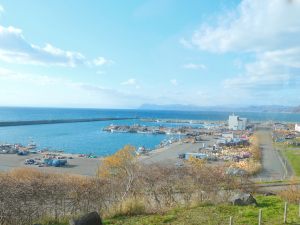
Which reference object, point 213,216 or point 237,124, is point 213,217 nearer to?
point 213,216

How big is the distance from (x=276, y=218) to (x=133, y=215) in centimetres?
430

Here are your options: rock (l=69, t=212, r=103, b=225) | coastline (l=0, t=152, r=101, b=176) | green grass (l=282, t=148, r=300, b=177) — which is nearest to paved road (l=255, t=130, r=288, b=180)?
green grass (l=282, t=148, r=300, b=177)

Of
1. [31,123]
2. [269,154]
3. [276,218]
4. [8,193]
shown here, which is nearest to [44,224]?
[8,193]

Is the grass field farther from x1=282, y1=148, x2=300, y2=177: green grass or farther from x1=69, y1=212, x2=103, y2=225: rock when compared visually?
x1=282, y1=148, x2=300, y2=177: green grass

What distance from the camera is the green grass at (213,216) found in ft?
32.3

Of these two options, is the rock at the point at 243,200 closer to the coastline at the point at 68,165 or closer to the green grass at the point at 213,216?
the green grass at the point at 213,216

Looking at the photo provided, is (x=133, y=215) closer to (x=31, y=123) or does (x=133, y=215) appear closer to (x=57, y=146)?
(x=57, y=146)

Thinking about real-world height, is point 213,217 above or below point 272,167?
above

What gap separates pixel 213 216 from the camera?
10648mm

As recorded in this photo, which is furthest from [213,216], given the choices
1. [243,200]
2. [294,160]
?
[294,160]

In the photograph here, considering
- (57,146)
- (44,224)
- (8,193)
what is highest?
(8,193)

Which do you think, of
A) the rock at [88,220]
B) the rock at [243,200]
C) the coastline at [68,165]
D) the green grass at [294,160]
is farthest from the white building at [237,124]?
the rock at [88,220]

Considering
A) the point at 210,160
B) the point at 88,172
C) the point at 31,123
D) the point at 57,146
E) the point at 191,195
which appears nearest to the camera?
the point at 191,195

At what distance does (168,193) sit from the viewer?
47.7ft
